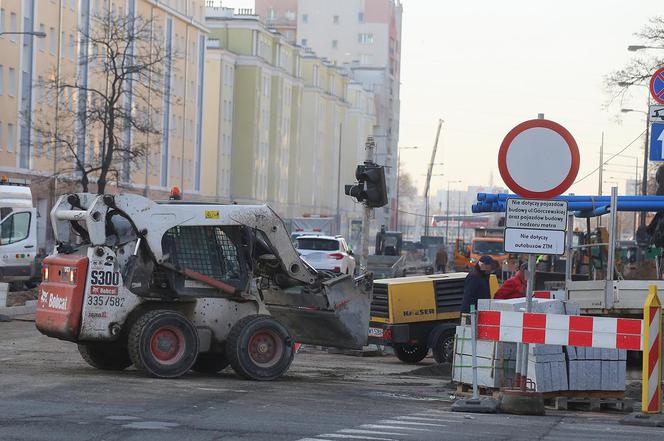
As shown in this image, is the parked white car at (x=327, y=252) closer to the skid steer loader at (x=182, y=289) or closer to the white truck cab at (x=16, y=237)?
the white truck cab at (x=16, y=237)

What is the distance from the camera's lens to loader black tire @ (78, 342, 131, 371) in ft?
58.0

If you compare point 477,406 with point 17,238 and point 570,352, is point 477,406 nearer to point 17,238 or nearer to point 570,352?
point 570,352

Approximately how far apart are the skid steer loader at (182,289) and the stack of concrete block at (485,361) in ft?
7.53

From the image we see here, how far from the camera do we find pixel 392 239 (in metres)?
96.1

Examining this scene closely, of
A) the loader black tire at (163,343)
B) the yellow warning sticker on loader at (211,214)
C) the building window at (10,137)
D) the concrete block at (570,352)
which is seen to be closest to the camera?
the concrete block at (570,352)

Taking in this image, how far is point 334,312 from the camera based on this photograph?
18312mm

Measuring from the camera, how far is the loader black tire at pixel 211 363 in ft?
59.4

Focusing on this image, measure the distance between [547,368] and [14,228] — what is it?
27158 mm

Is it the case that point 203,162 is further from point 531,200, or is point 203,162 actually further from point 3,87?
point 531,200

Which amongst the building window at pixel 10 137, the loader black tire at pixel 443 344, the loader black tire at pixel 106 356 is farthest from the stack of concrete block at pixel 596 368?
the building window at pixel 10 137

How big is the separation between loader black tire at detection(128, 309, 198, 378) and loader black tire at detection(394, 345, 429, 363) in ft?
25.8

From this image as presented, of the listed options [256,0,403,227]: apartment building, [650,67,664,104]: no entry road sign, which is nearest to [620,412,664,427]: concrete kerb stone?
[650,67,664,104]: no entry road sign

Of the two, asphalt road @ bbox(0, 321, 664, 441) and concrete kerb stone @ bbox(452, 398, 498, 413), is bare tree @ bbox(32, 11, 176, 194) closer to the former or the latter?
asphalt road @ bbox(0, 321, 664, 441)

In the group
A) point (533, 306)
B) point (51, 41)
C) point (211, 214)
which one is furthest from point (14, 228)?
point (51, 41)
